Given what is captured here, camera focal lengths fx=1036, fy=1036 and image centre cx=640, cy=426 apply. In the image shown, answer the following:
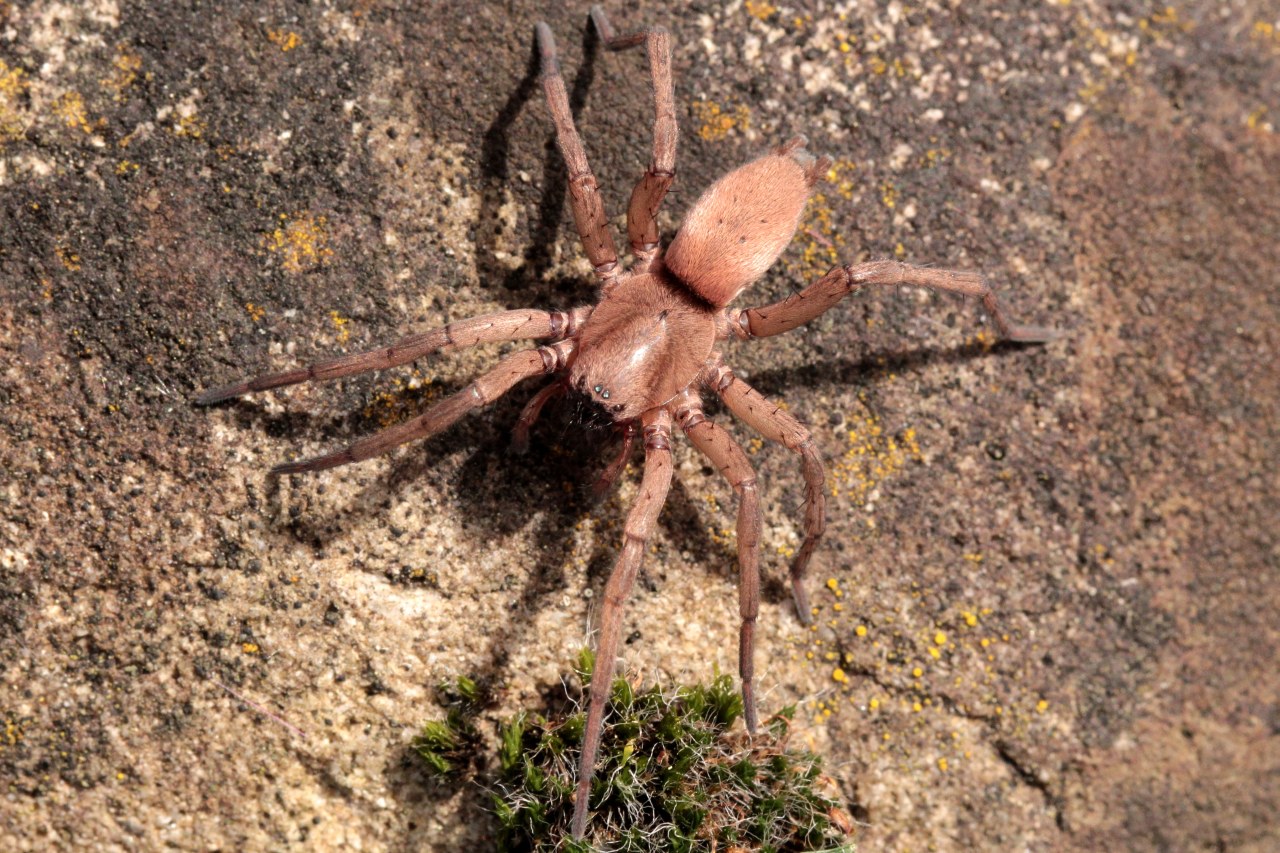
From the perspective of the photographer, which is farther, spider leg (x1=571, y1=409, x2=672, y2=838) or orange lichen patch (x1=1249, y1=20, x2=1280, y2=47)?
orange lichen patch (x1=1249, y1=20, x2=1280, y2=47)

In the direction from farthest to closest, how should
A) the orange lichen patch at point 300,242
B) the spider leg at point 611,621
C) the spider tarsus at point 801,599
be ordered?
the spider tarsus at point 801,599, the orange lichen patch at point 300,242, the spider leg at point 611,621

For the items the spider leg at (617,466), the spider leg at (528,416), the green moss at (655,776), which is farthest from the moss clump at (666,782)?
the spider leg at (528,416)

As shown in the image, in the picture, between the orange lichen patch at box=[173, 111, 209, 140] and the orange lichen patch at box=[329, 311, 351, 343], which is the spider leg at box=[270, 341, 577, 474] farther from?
the orange lichen patch at box=[173, 111, 209, 140]

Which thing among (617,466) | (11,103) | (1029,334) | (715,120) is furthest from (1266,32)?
(11,103)

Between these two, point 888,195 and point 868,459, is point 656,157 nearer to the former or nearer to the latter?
point 888,195

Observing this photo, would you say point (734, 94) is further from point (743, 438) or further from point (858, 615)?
point (858, 615)

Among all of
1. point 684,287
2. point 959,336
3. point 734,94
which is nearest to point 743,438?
point 684,287

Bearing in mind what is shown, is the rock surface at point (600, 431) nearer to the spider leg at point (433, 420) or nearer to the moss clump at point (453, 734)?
the moss clump at point (453, 734)

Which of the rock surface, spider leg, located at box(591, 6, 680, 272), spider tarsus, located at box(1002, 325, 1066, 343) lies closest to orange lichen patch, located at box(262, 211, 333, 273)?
the rock surface
